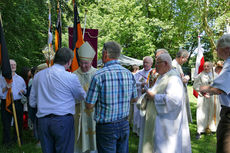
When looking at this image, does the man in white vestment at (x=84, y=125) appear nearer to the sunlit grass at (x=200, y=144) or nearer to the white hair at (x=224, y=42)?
the sunlit grass at (x=200, y=144)

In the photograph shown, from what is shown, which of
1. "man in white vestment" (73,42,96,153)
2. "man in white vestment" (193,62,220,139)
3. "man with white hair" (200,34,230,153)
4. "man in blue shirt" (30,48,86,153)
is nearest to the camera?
"man with white hair" (200,34,230,153)

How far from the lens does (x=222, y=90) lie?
2.46 meters

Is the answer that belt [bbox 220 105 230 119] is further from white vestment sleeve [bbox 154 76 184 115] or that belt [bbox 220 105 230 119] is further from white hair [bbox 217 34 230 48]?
white hair [bbox 217 34 230 48]

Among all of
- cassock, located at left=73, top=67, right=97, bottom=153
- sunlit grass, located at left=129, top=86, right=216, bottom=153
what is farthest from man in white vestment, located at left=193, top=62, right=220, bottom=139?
cassock, located at left=73, top=67, right=97, bottom=153

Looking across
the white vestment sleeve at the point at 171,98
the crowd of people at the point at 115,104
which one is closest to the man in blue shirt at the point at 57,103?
the crowd of people at the point at 115,104

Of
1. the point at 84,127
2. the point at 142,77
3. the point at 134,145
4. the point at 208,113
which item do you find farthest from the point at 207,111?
the point at 84,127

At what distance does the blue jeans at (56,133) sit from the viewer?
2.76 m

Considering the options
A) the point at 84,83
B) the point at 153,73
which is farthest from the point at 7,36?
the point at 153,73

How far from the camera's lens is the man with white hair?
2469 millimetres

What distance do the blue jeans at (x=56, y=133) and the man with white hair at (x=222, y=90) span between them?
5.70ft

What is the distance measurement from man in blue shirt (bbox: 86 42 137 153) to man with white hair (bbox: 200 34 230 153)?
962 mm

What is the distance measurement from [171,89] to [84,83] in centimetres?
192

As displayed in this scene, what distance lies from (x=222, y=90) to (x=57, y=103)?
1954mm

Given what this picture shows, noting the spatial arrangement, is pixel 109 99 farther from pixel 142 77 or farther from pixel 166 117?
pixel 142 77
